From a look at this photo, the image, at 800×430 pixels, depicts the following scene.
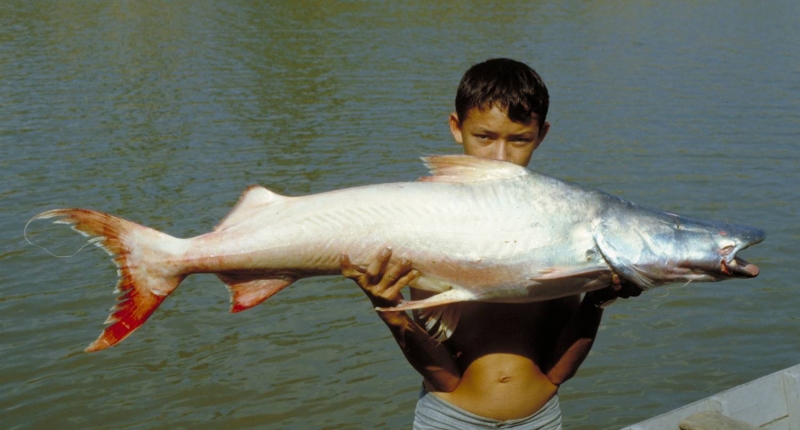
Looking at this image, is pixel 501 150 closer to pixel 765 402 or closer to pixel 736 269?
pixel 736 269

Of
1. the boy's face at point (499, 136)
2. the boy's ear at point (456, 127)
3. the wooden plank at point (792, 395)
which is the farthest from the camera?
the wooden plank at point (792, 395)

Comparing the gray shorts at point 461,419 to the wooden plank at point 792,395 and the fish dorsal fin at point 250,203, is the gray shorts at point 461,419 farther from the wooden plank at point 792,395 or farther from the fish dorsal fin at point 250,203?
the wooden plank at point 792,395

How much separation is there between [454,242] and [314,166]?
26.9 ft

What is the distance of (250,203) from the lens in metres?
2.92

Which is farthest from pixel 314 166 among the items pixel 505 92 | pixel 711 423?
pixel 505 92

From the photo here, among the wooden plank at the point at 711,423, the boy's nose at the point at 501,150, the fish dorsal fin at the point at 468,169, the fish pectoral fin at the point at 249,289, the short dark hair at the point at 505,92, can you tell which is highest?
the short dark hair at the point at 505,92

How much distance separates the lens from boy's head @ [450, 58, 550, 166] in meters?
3.32

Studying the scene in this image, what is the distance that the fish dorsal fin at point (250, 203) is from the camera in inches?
114

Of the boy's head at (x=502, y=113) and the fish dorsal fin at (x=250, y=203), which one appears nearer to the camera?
the fish dorsal fin at (x=250, y=203)

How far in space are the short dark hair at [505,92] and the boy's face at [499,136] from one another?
0.03m

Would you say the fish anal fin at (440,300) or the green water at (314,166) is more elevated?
the fish anal fin at (440,300)

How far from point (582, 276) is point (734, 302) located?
5.83m

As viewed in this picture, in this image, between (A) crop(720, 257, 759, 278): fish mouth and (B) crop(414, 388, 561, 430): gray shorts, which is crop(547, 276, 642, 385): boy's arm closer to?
(B) crop(414, 388, 561, 430): gray shorts

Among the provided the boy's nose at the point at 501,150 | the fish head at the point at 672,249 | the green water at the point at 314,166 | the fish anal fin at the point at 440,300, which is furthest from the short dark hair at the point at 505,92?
the green water at the point at 314,166
